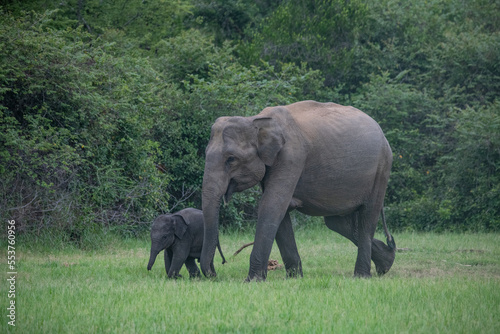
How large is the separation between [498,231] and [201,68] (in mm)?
9943

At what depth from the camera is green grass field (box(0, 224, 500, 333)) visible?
19.6ft

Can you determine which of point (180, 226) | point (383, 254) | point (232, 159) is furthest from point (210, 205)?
point (383, 254)

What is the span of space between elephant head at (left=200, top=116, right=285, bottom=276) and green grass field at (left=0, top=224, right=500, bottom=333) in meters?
0.83

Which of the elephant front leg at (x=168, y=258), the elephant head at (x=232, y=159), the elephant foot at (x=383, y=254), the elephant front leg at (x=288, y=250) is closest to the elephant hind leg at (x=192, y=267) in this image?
the elephant front leg at (x=168, y=258)

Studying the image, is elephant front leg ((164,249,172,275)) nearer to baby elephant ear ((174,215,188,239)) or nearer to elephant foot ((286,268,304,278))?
baby elephant ear ((174,215,188,239))

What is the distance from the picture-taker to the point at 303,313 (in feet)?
21.2

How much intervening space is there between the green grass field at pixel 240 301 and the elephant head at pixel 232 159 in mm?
835

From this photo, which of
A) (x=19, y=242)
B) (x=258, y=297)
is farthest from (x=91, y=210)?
(x=258, y=297)

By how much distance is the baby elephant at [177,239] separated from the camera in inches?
373

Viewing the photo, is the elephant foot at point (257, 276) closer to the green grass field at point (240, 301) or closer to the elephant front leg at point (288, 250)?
the green grass field at point (240, 301)

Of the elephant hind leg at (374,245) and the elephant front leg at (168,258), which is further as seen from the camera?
the elephant hind leg at (374,245)

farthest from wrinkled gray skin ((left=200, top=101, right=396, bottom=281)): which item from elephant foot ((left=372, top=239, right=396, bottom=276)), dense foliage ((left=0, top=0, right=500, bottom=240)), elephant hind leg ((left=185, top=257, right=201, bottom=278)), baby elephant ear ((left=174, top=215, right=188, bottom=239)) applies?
dense foliage ((left=0, top=0, right=500, bottom=240))

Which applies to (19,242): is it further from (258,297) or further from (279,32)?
(279,32)

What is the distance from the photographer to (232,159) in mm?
8766
